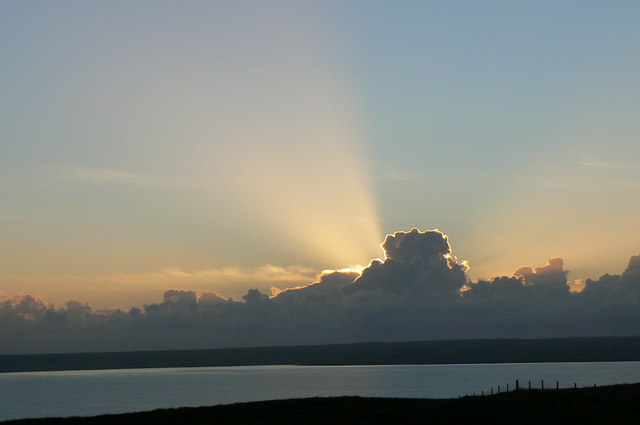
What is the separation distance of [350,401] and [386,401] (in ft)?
12.6

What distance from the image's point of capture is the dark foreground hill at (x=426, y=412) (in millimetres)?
67312

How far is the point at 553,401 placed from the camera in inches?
3066

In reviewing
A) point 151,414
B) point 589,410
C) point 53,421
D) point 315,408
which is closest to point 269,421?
point 315,408

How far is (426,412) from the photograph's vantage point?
73.0 m

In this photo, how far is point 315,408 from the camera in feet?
258

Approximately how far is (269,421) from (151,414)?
56.7 ft

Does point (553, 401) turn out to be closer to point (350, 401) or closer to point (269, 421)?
point (350, 401)

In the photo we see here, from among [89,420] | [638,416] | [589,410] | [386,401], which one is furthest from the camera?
[386,401]

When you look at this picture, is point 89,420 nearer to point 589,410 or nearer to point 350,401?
point 350,401

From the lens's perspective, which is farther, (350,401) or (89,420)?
(350,401)

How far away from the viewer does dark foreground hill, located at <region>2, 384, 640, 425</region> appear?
221 feet

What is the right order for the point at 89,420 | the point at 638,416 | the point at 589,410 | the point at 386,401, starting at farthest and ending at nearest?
the point at 386,401
the point at 89,420
the point at 589,410
the point at 638,416

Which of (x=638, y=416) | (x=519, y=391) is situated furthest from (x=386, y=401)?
(x=638, y=416)

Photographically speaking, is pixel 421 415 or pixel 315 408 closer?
pixel 421 415
